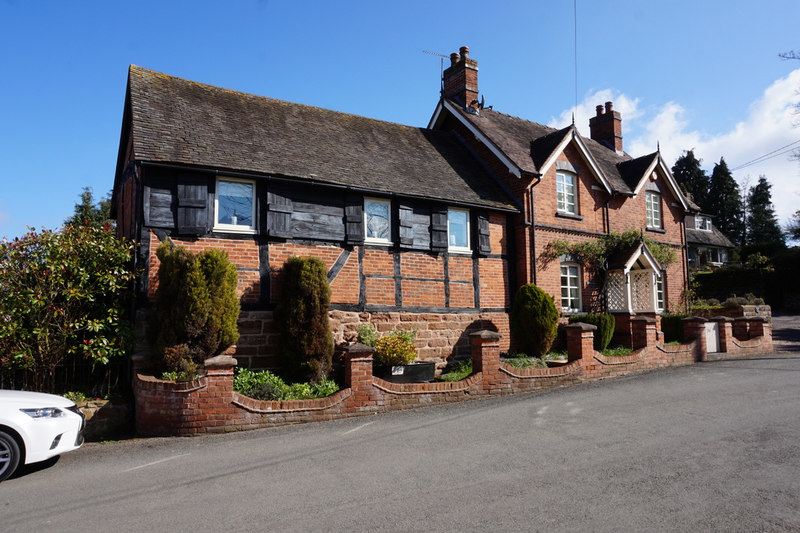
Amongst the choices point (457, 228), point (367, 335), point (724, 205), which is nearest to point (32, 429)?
point (367, 335)

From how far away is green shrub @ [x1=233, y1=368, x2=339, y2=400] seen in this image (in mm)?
9586

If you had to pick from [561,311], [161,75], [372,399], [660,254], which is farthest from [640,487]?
[660,254]

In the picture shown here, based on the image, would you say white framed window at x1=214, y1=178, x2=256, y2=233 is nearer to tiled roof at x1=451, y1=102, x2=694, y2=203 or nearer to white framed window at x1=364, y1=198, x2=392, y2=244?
white framed window at x1=364, y1=198, x2=392, y2=244

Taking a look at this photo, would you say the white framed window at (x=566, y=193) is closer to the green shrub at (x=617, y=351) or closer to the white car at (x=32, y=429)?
the green shrub at (x=617, y=351)

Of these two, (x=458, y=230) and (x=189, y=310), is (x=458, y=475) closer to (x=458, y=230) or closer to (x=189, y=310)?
(x=189, y=310)

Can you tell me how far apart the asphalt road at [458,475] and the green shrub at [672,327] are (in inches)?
349

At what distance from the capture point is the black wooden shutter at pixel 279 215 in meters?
11.9

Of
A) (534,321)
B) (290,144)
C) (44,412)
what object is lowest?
(44,412)

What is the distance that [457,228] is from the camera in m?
15.0

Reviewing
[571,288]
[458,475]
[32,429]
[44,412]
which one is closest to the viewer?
[458,475]

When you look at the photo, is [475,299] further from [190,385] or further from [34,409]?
[34,409]

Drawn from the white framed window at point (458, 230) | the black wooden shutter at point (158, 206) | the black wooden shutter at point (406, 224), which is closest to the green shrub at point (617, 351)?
the white framed window at point (458, 230)

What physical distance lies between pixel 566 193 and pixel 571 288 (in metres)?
3.08

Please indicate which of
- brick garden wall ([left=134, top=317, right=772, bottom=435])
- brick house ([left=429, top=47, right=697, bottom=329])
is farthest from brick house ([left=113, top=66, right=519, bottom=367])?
brick garden wall ([left=134, top=317, right=772, bottom=435])
